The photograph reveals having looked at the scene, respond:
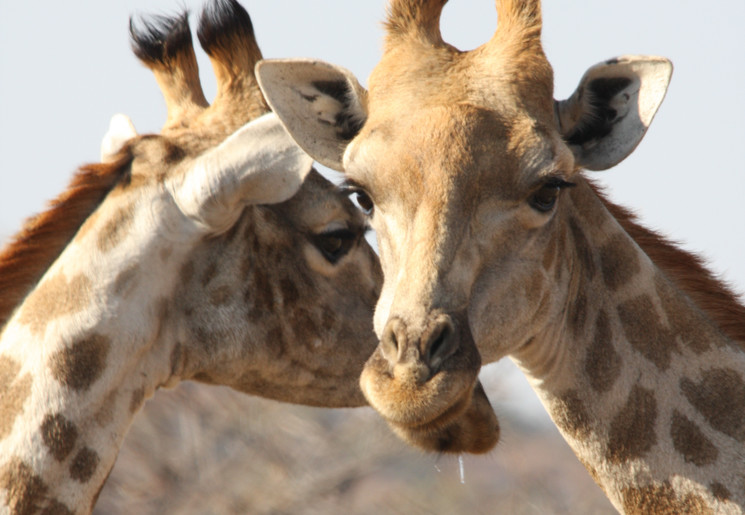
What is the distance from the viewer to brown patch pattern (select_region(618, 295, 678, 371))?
18.0 feet

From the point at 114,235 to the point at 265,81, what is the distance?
1.07 m

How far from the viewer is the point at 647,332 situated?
18.1ft

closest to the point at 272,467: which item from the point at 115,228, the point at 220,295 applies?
the point at 220,295

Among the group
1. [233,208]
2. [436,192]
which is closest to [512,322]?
[436,192]

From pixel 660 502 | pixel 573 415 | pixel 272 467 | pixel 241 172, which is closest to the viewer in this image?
pixel 660 502

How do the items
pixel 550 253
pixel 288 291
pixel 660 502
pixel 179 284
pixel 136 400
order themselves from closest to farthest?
pixel 660 502
pixel 550 253
pixel 136 400
pixel 179 284
pixel 288 291

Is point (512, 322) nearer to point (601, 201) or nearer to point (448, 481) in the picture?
point (601, 201)

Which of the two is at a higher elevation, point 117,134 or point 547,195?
point 547,195

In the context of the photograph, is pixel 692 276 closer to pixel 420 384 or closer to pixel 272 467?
pixel 420 384

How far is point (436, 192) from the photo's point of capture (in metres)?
4.98

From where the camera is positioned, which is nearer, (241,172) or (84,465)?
(84,465)

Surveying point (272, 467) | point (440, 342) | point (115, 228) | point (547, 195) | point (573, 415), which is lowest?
point (272, 467)

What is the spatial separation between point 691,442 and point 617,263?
2.97ft

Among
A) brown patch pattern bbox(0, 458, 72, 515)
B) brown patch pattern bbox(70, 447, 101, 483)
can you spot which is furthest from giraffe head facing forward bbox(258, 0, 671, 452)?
brown patch pattern bbox(0, 458, 72, 515)
